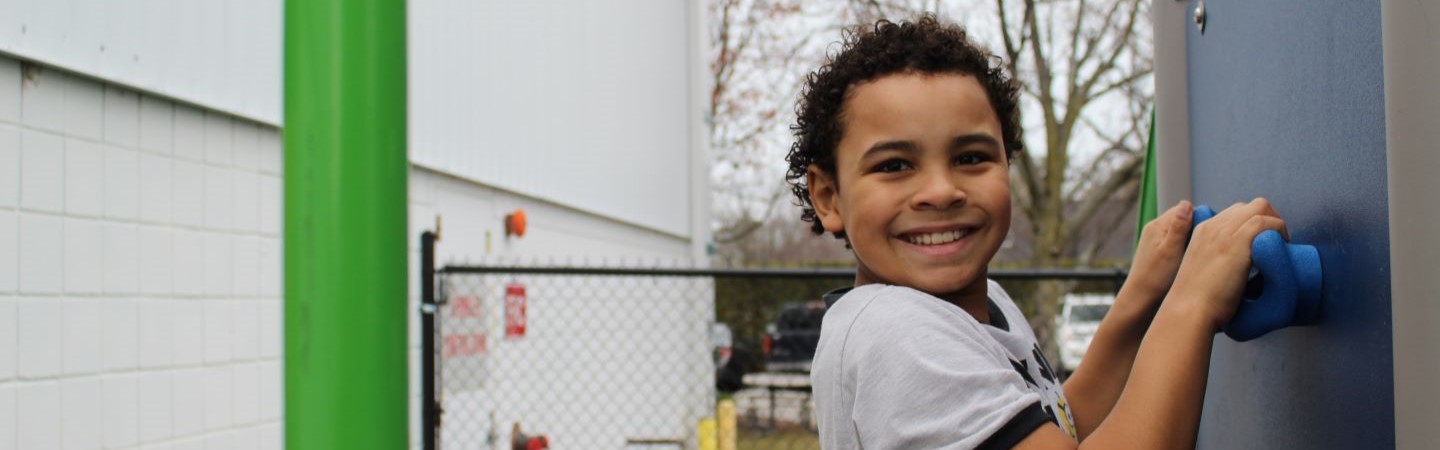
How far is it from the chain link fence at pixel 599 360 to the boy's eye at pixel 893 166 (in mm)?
2984

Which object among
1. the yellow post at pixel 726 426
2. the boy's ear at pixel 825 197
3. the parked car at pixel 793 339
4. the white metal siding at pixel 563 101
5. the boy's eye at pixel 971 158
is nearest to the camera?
the boy's eye at pixel 971 158

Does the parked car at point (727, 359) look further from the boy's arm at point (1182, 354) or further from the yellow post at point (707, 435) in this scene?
the boy's arm at point (1182, 354)

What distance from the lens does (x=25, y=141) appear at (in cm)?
263

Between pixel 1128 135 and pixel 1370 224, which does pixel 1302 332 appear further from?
pixel 1128 135

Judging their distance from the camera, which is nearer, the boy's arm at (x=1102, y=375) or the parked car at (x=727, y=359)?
the boy's arm at (x=1102, y=375)

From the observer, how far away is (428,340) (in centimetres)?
464

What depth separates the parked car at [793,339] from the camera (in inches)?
475

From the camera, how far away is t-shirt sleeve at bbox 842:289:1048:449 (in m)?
1.08

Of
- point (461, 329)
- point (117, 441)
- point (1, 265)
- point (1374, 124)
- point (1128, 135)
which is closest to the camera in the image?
point (1374, 124)

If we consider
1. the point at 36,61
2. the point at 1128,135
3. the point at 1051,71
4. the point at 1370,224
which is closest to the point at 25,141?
the point at 36,61

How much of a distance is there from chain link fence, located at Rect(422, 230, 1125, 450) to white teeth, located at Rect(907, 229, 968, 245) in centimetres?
297

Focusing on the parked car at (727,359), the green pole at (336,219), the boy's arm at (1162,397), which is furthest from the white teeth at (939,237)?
the parked car at (727,359)

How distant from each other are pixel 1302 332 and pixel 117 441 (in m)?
2.70

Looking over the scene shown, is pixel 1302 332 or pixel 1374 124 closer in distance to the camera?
pixel 1374 124
